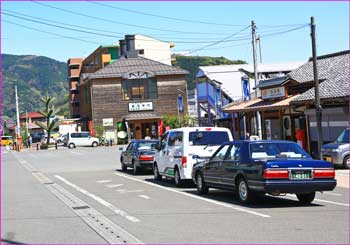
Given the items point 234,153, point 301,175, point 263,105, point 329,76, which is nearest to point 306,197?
point 301,175

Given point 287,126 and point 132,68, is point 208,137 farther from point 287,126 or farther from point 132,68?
point 132,68

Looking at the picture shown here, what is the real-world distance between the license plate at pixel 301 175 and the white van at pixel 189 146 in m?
4.98

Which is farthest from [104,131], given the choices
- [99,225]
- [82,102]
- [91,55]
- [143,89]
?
[99,225]

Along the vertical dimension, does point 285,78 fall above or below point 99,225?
above

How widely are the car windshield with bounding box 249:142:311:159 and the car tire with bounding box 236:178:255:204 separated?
27.4 inches

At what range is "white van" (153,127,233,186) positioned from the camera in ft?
57.8

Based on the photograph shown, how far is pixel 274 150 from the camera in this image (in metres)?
13.8

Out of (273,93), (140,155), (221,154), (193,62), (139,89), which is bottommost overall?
(140,155)

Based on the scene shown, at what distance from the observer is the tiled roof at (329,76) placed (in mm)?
26000

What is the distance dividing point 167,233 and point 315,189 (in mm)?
4720

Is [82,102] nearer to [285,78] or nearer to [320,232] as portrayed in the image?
[285,78]

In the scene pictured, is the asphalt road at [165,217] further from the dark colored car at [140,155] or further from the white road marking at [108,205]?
the dark colored car at [140,155]

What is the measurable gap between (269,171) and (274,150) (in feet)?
4.24

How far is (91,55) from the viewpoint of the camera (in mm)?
113500
